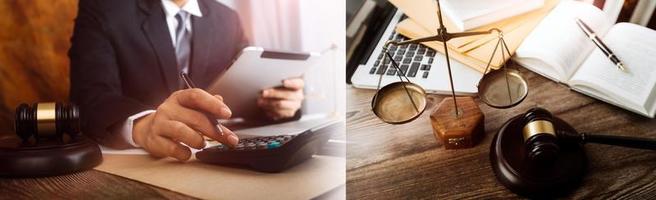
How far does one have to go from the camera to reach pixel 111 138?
81 centimetres

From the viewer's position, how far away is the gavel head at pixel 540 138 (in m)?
0.70

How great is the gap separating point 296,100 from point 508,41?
32cm

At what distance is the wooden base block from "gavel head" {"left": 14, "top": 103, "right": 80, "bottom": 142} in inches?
17.4

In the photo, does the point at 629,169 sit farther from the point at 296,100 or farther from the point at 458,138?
the point at 296,100

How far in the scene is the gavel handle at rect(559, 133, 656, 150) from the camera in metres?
0.72

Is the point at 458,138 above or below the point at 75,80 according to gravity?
below

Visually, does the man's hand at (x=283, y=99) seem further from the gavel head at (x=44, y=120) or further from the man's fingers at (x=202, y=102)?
the gavel head at (x=44, y=120)

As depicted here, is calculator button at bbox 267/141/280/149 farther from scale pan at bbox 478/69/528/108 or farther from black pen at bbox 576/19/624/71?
black pen at bbox 576/19/624/71

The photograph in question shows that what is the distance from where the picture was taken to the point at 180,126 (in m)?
0.80

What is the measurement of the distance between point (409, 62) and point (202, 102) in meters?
0.30

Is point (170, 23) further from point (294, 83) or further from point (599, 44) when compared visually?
point (599, 44)

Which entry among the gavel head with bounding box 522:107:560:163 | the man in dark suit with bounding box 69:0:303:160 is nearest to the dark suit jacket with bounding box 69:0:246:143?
the man in dark suit with bounding box 69:0:303:160

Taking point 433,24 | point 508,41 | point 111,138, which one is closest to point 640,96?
point 508,41

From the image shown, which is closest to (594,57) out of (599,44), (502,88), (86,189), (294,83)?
(599,44)
